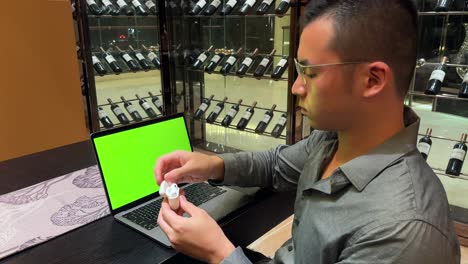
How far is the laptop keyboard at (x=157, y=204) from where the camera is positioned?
40.5 inches

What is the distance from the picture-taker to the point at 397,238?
2.06 feet

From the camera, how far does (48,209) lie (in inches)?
43.1

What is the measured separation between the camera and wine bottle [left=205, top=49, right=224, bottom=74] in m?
3.18

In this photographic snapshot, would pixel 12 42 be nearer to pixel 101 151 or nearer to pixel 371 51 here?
pixel 101 151

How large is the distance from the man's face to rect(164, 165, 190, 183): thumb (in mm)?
410

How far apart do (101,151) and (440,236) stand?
0.83 metres

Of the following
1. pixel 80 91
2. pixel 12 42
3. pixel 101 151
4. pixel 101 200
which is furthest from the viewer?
pixel 80 91

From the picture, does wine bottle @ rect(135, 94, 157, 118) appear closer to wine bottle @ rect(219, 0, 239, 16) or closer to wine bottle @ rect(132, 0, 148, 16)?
wine bottle @ rect(132, 0, 148, 16)

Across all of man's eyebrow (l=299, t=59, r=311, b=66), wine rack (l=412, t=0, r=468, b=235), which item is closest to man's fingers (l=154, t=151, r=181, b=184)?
man's eyebrow (l=299, t=59, r=311, b=66)

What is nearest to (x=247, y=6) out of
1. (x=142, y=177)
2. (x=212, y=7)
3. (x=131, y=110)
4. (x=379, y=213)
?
(x=212, y=7)

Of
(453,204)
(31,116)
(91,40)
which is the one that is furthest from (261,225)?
(91,40)

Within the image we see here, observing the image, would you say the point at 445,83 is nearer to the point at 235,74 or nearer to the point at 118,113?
the point at 235,74

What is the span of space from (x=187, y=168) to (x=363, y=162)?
0.50 meters

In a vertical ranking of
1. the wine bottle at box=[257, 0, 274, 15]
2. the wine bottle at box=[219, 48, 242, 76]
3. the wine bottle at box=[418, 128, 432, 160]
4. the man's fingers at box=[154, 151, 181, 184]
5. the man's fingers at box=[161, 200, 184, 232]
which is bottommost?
the wine bottle at box=[418, 128, 432, 160]
